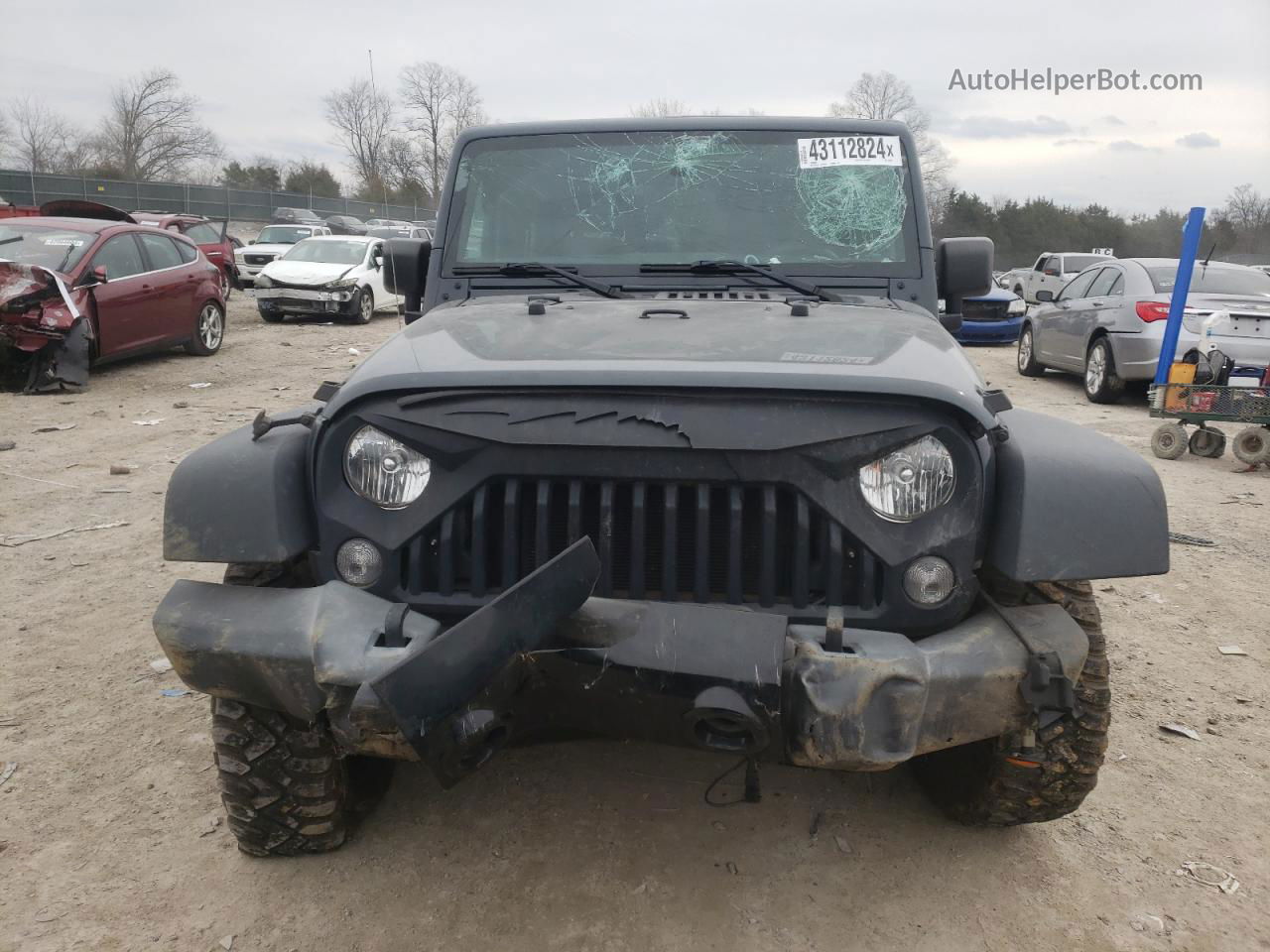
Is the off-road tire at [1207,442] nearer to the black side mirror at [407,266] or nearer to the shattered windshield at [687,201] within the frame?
the shattered windshield at [687,201]

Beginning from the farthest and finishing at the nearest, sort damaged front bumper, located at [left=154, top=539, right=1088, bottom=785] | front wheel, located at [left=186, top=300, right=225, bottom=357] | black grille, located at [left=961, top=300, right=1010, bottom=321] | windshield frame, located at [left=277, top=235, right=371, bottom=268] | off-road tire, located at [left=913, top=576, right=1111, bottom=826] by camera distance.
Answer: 1. windshield frame, located at [left=277, top=235, right=371, bottom=268]
2. black grille, located at [left=961, top=300, right=1010, bottom=321]
3. front wheel, located at [left=186, top=300, right=225, bottom=357]
4. off-road tire, located at [left=913, top=576, right=1111, bottom=826]
5. damaged front bumper, located at [left=154, top=539, right=1088, bottom=785]

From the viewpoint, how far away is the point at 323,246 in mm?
16766

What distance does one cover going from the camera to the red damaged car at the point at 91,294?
9.28 m

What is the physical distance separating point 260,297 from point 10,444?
8.74 meters

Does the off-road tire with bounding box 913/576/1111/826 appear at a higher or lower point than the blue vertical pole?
lower

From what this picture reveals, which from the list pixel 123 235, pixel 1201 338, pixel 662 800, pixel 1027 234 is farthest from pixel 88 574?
pixel 1027 234

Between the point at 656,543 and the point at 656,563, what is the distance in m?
0.05

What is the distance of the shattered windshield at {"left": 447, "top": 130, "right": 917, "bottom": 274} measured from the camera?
346cm

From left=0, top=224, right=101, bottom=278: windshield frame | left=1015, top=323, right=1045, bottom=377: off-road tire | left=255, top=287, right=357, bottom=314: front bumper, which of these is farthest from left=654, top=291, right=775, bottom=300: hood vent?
left=255, top=287, right=357, bottom=314: front bumper

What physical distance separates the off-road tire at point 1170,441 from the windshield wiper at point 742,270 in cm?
585

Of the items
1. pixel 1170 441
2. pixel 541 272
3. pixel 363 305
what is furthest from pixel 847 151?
pixel 363 305

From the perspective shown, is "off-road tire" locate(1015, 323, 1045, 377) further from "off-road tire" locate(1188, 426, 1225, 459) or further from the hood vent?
the hood vent

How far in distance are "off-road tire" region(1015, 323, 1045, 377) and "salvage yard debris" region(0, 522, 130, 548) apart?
36.0ft

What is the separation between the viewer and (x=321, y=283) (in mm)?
15703
